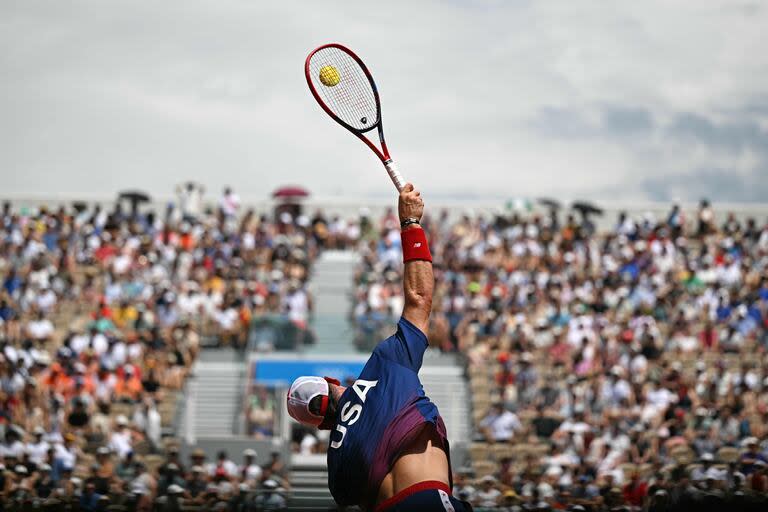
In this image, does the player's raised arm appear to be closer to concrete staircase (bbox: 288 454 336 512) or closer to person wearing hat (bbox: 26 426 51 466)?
concrete staircase (bbox: 288 454 336 512)

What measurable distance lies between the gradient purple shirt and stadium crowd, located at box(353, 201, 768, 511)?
7432 millimetres

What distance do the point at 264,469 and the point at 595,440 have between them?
548 cm

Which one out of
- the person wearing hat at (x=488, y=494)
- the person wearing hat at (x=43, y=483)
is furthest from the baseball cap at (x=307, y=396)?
the person wearing hat at (x=43, y=483)

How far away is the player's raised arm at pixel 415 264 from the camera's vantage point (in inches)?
209

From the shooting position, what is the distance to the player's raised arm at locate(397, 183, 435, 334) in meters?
5.32

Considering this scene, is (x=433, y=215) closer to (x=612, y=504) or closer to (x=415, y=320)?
(x=612, y=504)

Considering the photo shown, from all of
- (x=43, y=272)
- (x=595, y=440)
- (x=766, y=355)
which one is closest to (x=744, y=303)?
(x=766, y=355)

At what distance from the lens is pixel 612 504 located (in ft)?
28.3

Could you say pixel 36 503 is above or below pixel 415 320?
below

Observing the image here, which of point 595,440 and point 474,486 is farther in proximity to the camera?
point 595,440

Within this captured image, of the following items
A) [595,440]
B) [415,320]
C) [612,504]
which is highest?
[415,320]

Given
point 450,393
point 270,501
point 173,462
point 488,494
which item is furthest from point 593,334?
point 270,501

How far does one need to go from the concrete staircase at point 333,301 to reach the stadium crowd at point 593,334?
0.38 meters

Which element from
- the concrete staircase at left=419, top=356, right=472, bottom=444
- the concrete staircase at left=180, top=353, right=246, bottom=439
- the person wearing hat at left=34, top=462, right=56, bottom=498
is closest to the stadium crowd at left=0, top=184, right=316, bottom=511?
the concrete staircase at left=180, top=353, right=246, bottom=439
